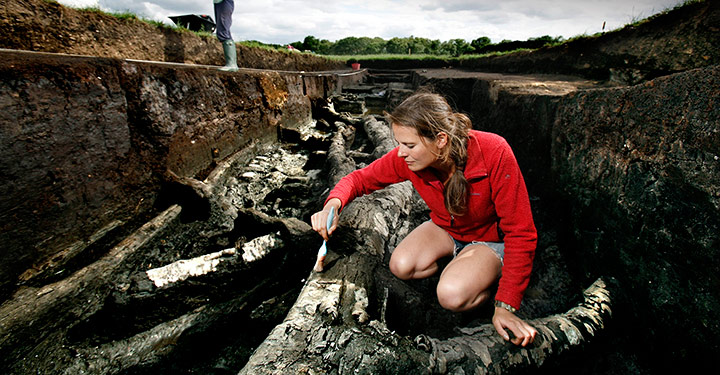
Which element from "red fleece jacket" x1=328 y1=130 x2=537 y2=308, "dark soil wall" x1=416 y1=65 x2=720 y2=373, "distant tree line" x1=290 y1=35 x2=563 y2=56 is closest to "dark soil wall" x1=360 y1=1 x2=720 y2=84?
"dark soil wall" x1=416 y1=65 x2=720 y2=373

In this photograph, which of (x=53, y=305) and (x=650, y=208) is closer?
(x=650, y=208)

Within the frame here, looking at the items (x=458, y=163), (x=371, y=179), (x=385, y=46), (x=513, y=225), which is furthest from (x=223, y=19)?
(x=385, y=46)

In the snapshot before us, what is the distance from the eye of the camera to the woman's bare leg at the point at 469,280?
1636 mm

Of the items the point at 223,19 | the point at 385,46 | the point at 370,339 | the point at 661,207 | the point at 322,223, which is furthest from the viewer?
the point at 385,46

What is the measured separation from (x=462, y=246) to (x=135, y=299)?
2.04 meters

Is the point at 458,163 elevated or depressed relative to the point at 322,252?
elevated

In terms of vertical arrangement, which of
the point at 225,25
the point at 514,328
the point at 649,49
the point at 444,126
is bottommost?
the point at 514,328

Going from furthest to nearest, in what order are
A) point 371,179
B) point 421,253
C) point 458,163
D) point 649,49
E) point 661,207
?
point 649,49 < point 371,179 < point 421,253 < point 458,163 < point 661,207

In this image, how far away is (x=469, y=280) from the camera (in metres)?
1.65

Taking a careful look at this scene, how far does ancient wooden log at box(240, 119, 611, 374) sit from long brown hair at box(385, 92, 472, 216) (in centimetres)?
71

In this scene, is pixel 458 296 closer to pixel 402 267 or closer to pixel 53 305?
pixel 402 267

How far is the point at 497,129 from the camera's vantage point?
3.54 m

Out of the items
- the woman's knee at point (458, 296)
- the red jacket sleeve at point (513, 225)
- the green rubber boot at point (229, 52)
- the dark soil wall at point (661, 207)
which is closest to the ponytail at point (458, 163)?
the red jacket sleeve at point (513, 225)

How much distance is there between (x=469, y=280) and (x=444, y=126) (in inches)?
34.2
